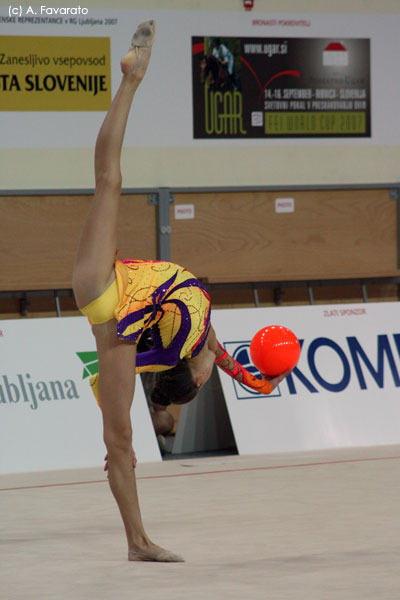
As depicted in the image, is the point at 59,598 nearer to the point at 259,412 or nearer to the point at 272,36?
the point at 259,412

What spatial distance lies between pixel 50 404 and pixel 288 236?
8.94 ft

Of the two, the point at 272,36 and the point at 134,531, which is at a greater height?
the point at 272,36

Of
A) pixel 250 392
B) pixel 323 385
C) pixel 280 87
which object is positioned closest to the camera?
pixel 250 392

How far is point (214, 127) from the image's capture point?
8.18m

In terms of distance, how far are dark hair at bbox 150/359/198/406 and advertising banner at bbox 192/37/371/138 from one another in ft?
13.4

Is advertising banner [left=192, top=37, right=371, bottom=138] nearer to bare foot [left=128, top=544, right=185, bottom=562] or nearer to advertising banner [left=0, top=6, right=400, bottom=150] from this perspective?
advertising banner [left=0, top=6, right=400, bottom=150]

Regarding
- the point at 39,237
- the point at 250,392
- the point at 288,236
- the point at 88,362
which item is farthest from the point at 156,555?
the point at 288,236

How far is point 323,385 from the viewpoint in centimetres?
721

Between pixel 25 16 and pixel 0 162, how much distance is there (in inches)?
43.3

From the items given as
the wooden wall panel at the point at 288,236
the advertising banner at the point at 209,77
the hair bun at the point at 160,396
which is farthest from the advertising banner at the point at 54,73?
the hair bun at the point at 160,396

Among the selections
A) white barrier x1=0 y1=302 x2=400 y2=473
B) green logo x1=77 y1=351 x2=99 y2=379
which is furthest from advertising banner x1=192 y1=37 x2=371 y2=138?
green logo x1=77 y1=351 x2=99 y2=379

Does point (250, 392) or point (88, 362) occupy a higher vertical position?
point (88, 362)

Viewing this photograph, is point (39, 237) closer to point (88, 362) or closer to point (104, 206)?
point (88, 362)

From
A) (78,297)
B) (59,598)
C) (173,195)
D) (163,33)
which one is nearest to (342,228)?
(173,195)
